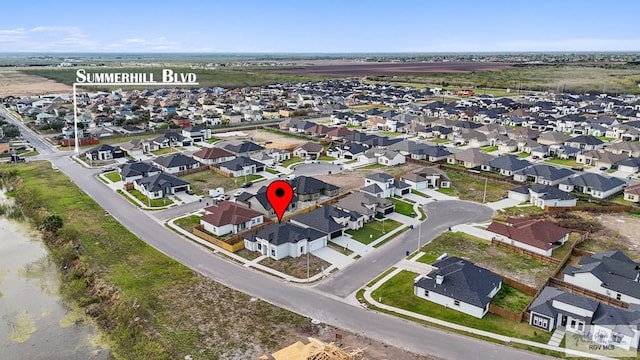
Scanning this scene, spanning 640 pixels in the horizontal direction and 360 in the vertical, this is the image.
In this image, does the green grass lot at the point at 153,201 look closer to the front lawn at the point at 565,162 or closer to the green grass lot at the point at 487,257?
the green grass lot at the point at 487,257

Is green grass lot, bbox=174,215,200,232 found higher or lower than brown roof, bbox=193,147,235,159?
lower

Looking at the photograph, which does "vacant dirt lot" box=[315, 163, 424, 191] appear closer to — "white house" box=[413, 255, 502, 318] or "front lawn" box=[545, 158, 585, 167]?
"front lawn" box=[545, 158, 585, 167]

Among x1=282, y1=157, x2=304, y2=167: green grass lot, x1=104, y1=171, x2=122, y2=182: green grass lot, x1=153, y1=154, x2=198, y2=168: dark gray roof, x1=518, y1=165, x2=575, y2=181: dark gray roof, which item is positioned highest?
x1=518, y1=165, x2=575, y2=181: dark gray roof

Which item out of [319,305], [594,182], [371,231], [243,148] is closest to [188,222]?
[371,231]

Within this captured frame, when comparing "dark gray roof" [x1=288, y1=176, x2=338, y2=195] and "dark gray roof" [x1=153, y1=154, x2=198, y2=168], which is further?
"dark gray roof" [x1=153, y1=154, x2=198, y2=168]

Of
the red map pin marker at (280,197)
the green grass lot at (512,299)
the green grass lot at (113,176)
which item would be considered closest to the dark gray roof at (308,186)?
the red map pin marker at (280,197)

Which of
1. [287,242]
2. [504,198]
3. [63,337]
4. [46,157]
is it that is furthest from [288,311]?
[46,157]

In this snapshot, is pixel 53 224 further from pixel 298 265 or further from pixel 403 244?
pixel 403 244

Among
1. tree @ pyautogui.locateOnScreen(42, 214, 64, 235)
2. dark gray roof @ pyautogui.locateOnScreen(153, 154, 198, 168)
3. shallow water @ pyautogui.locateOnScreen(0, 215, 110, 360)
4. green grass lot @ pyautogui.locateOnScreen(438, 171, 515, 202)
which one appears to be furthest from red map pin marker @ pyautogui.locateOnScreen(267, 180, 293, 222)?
shallow water @ pyautogui.locateOnScreen(0, 215, 110, 360)
